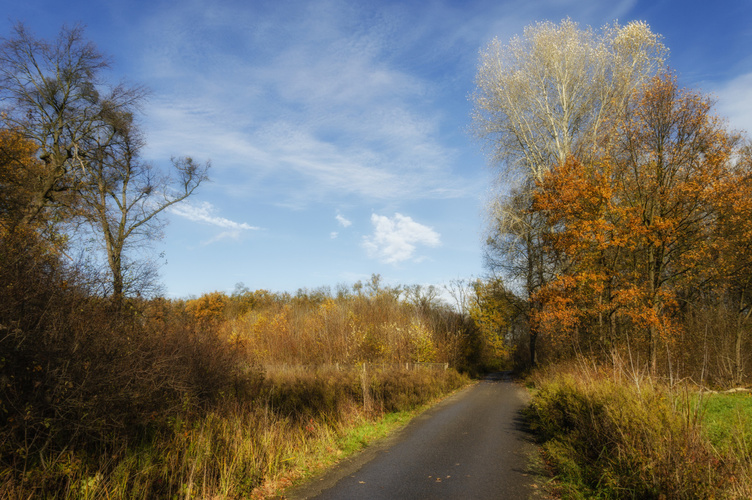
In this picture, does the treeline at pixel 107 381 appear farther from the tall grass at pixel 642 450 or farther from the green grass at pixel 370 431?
the tall grass at pixel 642 450

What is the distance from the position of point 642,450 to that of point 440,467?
11.9 ft

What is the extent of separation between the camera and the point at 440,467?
816 centimetres

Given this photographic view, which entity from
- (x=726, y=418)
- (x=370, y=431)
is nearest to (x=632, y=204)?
(x=726, y=418)

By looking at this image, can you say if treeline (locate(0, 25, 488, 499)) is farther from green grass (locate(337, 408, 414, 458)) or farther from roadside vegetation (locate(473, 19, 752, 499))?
roadside vegetation (locate(473, 19, 752, 499))

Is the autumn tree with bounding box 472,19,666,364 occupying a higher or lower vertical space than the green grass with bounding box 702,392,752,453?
higher

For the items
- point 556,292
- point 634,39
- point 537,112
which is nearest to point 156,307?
point 556,292

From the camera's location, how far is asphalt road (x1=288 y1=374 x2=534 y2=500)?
684 cm

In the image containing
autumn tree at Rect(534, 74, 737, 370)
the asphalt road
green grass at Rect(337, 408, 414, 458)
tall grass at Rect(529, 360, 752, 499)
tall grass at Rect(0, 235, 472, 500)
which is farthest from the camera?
autumn tree at Rect(534, 74, 737, 370)

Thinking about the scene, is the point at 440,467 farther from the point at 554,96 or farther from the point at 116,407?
the point at 554,96

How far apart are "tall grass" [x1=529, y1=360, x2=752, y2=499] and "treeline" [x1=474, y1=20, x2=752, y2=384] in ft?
30.3

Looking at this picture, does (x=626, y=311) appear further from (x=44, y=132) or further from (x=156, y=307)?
(x=44, y=132)

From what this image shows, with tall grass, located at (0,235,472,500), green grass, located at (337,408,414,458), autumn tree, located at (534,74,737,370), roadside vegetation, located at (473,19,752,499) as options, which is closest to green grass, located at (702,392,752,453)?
roadside vegetation, located at (473,19,752,499)

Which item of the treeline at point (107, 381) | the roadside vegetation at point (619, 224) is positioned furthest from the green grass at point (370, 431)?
the roadside vegetation at point (619, 224)

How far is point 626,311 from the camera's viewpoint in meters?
18.7
